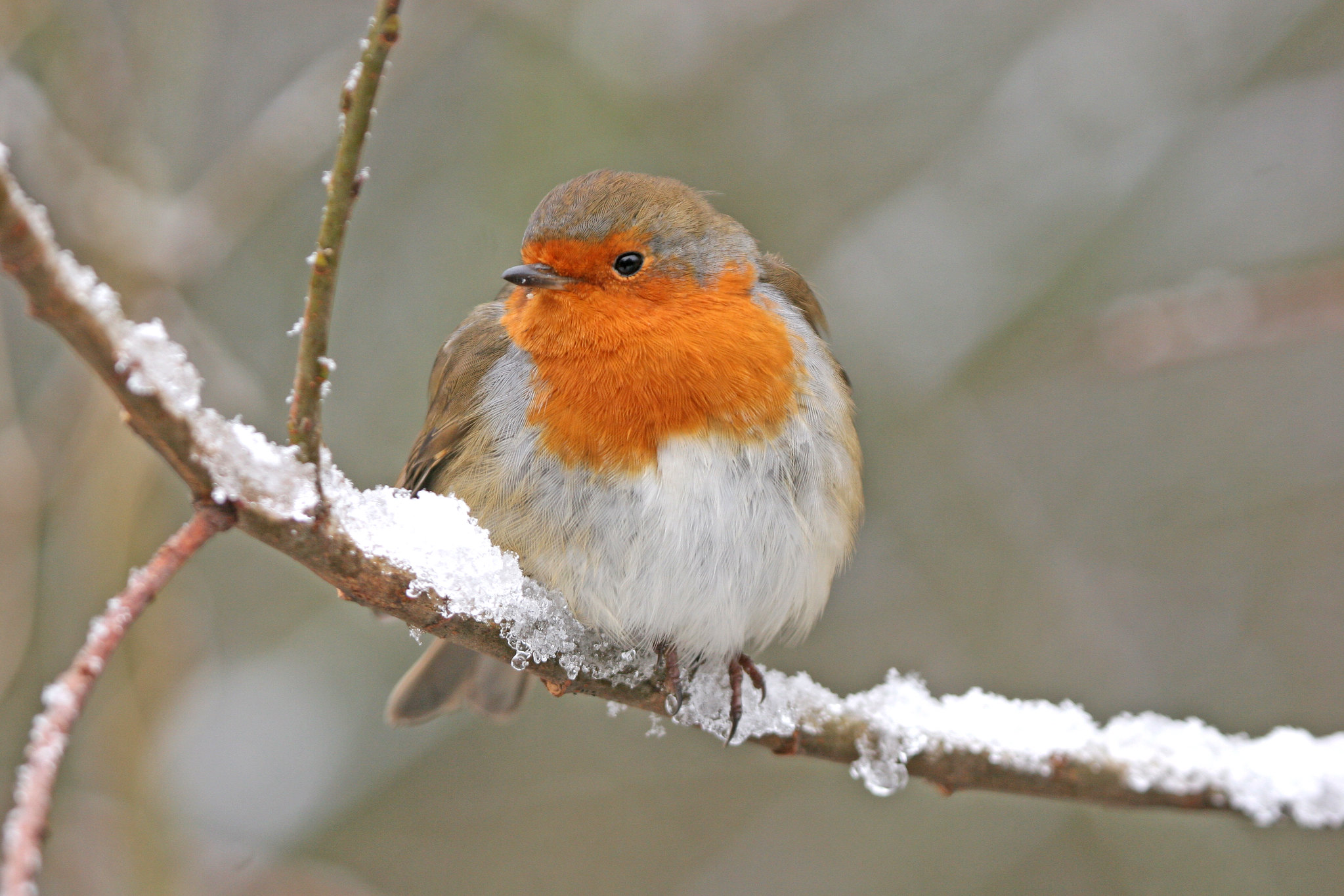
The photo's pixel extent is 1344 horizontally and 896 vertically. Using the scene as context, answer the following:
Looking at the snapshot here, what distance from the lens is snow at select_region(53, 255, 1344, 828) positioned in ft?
6.68

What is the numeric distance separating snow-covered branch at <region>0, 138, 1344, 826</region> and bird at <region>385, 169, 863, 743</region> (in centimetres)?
11

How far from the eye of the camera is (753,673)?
2746 mm

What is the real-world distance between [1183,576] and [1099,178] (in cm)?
210

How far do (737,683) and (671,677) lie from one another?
16cm

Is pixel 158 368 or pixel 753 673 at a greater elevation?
pixel 753 673

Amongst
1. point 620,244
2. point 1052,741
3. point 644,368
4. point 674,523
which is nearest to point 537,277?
point 620,244

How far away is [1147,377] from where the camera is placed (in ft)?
18.2

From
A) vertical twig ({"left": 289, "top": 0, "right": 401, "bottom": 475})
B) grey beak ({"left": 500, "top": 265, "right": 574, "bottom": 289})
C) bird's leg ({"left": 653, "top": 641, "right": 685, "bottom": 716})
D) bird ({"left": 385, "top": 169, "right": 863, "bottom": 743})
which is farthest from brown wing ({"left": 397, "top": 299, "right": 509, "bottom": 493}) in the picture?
vertical twig ({"left": 289, "top": 0, "right": 401, "bottom": 475})

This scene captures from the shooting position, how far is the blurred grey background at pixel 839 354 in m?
3.86

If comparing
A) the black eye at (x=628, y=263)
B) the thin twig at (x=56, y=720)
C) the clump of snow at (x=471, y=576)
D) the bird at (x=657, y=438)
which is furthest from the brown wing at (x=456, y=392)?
the thin twig at (x=56, y=720)

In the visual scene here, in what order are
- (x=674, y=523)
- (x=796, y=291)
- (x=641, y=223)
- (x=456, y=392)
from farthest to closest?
(x=796, y=291) → (x=456, y=392) → (x=641, y=223) → (x=674, y=523)

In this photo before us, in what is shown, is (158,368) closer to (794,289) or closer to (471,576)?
(471,576)

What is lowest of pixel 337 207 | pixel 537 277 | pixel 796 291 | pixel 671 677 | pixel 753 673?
pixel 337 207

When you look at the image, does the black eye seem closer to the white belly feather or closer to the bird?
the bird
